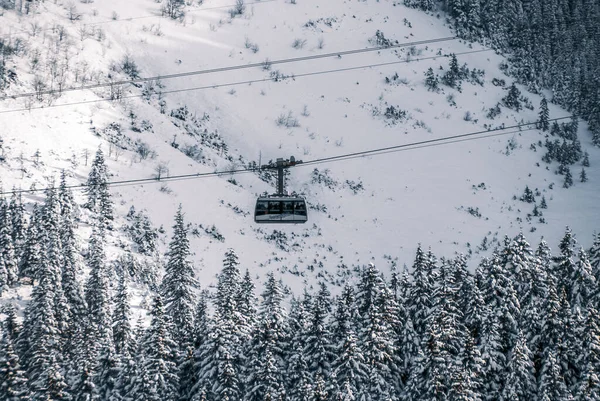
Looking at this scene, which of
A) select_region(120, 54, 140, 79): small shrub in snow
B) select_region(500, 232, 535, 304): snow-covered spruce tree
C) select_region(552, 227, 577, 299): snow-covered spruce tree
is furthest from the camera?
select_region(120, 54, 140, 79): small shrub in snow

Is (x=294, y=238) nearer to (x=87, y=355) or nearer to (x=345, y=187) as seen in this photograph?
(x=345, y=187)

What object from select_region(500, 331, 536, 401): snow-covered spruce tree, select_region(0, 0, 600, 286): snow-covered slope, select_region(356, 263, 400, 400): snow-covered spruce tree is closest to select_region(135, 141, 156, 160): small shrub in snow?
select_region(0, 0, 600, 286): snow-covered slope

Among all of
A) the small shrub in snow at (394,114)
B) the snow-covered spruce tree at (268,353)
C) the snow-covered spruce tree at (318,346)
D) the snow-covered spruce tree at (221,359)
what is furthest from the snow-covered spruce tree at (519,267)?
the small shrub in snow at (394,114)

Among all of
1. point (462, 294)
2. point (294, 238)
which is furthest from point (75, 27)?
point (462, 294)

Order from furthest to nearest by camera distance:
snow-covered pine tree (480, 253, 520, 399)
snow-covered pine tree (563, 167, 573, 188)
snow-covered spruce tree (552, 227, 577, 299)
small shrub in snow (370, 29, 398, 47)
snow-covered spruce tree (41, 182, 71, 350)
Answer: small shrub in snow (370, 29, 398, 47) < snow-covered pine tree (563, 167, 573, 188) < snow-covered spruce tree (41, 182, 71, 350) < snow-covered spruce tree (552, 227, 577, 299) < snow-covered pine tree (480, 253, 520, 399)

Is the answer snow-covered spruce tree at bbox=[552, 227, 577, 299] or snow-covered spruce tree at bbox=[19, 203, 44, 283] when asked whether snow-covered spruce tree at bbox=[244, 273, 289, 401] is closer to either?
snow-covered spruce tree at bbox=[552, 227, 577, 299]

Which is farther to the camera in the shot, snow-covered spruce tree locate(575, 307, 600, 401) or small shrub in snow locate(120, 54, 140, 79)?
small shrub in snow locate(120, 54, 140, 79)
